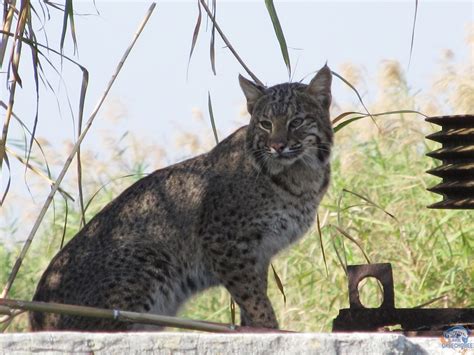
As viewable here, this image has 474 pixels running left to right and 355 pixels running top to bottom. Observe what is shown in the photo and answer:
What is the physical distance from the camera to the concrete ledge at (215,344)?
6.72ft

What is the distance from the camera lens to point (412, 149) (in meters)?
7.89

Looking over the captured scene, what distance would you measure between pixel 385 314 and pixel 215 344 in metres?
0.56

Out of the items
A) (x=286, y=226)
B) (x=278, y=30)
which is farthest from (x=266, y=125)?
(x=278, y=30)

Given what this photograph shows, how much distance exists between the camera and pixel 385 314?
2494mm

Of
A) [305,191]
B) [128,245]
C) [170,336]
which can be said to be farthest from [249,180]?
[170,336]

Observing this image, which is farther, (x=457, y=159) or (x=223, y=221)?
(x=223, y=221)

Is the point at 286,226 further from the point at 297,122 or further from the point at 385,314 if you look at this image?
the point at 385,314

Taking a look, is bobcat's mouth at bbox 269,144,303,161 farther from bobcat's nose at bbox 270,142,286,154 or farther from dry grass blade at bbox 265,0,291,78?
dry grass blade at bbox 265,0,291,78

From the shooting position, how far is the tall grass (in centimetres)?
640

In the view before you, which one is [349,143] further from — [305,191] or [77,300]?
[77,300]

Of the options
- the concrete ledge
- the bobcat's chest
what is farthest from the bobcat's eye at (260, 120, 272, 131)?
the concrete ledge

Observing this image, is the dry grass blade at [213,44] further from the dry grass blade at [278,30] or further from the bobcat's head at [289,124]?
the bobcat's head at [289,124]

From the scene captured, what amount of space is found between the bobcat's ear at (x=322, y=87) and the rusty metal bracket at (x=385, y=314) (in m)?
2.47

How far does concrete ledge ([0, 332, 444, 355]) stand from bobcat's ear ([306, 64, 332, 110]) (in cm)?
293
